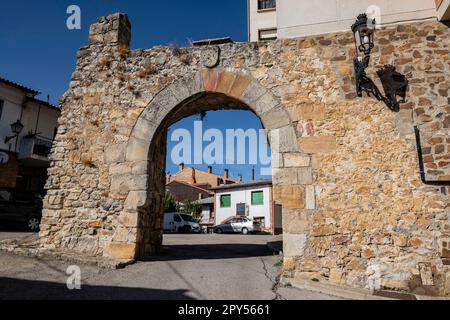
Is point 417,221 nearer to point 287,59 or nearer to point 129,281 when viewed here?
point 287,59

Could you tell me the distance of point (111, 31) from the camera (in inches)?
261

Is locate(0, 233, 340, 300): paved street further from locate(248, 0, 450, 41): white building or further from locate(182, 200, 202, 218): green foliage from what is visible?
locate(182, 200, 202, 218): green foliage

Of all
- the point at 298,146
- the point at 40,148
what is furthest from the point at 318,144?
the point at 40,148

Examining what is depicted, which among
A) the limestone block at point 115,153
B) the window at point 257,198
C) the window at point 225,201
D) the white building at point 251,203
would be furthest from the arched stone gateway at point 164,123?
the window at point 225,201

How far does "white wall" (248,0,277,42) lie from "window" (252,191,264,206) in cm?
1121

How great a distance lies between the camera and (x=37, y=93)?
656 inches

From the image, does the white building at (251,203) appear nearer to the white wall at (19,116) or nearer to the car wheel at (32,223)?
the white wall at (19,116)

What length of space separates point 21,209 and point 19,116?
7.28m

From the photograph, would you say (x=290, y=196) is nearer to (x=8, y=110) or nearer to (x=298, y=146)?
(x=298, y=146)

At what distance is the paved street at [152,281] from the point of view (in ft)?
12.4

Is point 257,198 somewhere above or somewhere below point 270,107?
above
